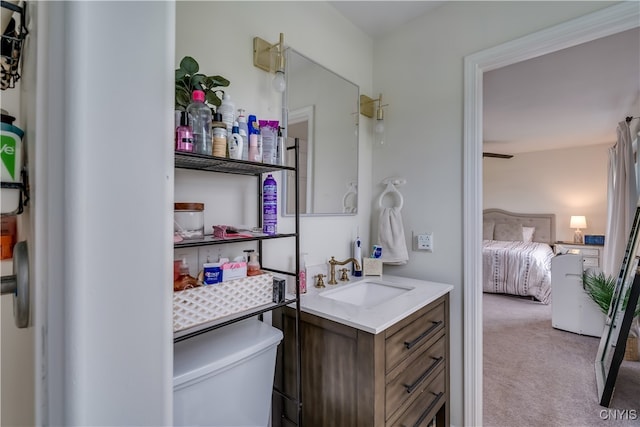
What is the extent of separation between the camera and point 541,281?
406 centimetres

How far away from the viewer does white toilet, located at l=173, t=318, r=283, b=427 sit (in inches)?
33.2

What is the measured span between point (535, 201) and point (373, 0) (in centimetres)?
551

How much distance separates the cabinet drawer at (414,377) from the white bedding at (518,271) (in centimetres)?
332

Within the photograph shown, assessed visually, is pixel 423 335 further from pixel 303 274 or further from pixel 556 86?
pixel 556 86

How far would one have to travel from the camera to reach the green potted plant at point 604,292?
253 cm

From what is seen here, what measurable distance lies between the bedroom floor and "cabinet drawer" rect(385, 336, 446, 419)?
73 centimetres

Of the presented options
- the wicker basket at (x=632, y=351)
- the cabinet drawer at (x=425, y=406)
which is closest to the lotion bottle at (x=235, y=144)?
the cabinet drawer at (x=425, y=406)

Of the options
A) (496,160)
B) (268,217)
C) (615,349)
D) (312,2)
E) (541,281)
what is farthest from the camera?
(496,160)

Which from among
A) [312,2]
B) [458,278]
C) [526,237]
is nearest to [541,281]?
[526,237]

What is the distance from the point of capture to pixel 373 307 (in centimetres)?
124

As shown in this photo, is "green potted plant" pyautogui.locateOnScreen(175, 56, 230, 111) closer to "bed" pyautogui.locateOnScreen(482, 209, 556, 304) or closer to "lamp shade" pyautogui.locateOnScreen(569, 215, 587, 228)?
"bed" pyautogui.locateOnScreen(482, 209, 556, 304)

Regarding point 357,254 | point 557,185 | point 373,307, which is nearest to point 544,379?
point 357,254

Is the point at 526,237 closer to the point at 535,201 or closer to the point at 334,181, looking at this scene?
the point at 535,201

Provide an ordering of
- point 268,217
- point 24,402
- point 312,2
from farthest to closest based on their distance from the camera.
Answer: point 312,2
point 268,217
point 24,402
